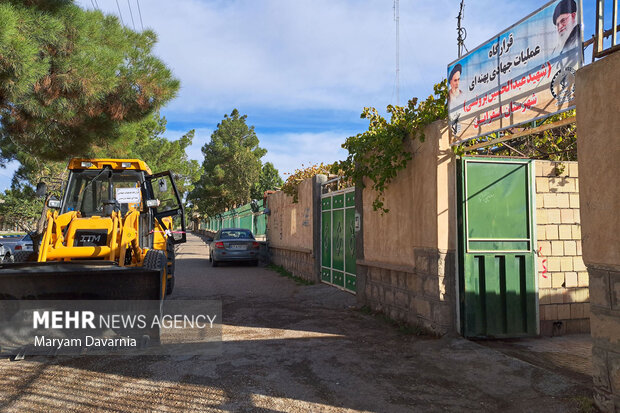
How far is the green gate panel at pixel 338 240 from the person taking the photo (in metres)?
10.4

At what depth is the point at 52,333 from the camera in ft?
19.1

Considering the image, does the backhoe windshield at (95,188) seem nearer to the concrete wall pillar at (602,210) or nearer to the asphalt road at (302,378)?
the asphalt road at (302,378)

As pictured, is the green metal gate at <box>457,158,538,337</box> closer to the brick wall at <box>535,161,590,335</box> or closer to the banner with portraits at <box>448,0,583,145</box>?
the brick wall at <box>535,161,590,335</box>

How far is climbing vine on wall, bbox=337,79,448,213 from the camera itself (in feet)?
21.4

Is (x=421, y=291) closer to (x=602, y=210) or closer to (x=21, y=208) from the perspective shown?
(x=602, y=210)

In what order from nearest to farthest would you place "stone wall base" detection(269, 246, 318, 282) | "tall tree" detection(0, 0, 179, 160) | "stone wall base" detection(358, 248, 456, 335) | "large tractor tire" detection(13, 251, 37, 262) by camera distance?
"stone wall base" detection(358, 248, 456, 335) → "tall tree" detection(0, 0, 179, 160) → "large tractor tire" detection(13, 251, 37, 262) → "stone wall base" detection(269, 246, 318, 282)

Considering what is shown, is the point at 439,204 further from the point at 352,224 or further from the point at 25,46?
the point at 25,46

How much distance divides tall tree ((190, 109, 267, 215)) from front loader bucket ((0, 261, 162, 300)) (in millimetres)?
35630

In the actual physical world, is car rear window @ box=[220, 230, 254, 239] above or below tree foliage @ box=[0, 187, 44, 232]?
below

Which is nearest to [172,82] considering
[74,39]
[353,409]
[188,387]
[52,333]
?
[74,39]

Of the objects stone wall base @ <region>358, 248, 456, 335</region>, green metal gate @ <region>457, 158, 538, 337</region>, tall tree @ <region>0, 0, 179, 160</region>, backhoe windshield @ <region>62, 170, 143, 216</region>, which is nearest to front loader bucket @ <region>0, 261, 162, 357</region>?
backhoe windshield @ <region>62, 170, 143, 216</region>

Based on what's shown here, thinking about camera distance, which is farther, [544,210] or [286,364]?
[544,210]

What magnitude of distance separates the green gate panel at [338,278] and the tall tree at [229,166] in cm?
3096

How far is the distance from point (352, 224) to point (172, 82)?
4.84 meters
